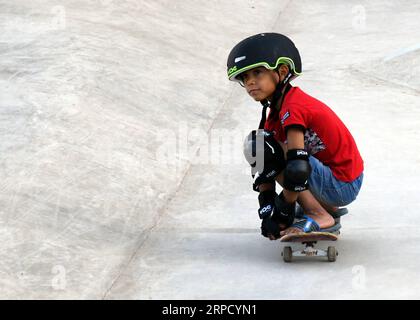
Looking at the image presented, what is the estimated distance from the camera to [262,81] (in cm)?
529

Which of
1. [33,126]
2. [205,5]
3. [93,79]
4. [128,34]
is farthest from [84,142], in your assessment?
[205,5]

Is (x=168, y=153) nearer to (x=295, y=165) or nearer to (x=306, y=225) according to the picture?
(x=306, y=225)

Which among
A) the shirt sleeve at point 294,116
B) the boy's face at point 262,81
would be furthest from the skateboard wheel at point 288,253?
the boy's face at point 262,81

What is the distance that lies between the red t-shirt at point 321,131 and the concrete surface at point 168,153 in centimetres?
50

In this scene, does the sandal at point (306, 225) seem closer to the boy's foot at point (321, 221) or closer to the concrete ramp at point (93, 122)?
the boy's foot at point (321, 221)

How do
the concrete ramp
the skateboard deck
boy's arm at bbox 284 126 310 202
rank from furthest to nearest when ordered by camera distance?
the concrete ramp
the skateboard deck
boy's arm at bbox 284 126 310 202

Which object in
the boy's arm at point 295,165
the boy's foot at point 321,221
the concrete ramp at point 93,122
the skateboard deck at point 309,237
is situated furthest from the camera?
the concrete ramp at point 93,122

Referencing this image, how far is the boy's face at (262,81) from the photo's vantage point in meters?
5.29

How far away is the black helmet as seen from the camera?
518cm

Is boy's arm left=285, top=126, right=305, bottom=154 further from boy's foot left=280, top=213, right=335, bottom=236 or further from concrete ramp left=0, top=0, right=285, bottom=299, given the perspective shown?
concrete ramp left=0, top=0, right=285, bottom=299

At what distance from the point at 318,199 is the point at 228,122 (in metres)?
2.47

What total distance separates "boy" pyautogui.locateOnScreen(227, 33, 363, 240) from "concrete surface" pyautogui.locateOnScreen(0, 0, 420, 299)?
29 centimetres

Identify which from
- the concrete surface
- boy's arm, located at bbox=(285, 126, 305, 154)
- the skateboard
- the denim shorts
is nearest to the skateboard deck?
the skateboard
